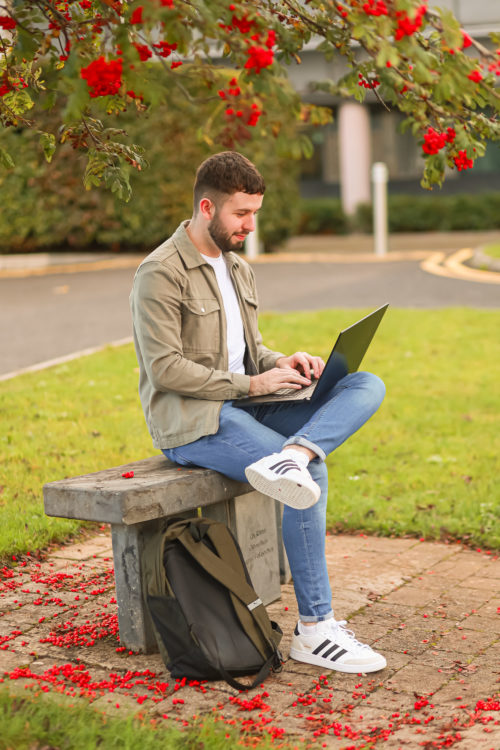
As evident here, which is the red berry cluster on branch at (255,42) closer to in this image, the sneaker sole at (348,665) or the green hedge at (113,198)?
the sneaker sole at (348,665)

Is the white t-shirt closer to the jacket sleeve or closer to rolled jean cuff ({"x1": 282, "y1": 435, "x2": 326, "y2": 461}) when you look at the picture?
the jacket sleeve

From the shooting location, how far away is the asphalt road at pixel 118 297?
10.3 metres

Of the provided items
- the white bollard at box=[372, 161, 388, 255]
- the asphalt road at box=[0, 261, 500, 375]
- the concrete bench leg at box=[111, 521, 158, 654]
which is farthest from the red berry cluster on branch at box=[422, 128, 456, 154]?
the white bollard at box=[372, 161, 388, 255]

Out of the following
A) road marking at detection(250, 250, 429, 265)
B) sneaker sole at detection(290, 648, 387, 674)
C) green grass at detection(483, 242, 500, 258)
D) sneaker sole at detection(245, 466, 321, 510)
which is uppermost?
sneaker sole at detection(245, 466, 321, 510)

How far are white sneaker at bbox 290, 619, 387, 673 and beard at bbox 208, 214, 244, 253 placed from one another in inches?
57.0

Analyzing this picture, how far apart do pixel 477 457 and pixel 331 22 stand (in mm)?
3711

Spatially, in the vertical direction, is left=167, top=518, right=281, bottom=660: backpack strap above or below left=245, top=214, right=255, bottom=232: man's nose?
below

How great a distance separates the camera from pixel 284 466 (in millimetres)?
3482

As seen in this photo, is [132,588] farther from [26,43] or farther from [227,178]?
[26,43]

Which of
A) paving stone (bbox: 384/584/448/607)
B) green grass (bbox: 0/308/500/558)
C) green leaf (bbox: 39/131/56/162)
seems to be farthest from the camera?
green grass (bbox: 0/308/500/558)

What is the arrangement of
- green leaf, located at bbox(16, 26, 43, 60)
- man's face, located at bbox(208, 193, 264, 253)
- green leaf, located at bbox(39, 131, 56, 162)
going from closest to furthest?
1. green leaf, located at bbox(16, 26, 43, 60)
2. green leaf, located at bbox(39, 131, 56, 162)
3. man's face, located at bbox(208, 193, 264, 253)

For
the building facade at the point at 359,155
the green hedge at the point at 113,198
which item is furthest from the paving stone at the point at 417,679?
the building facade at the point at 359,155

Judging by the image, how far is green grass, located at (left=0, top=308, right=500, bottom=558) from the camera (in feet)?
17.6

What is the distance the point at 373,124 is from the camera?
1192 inches
